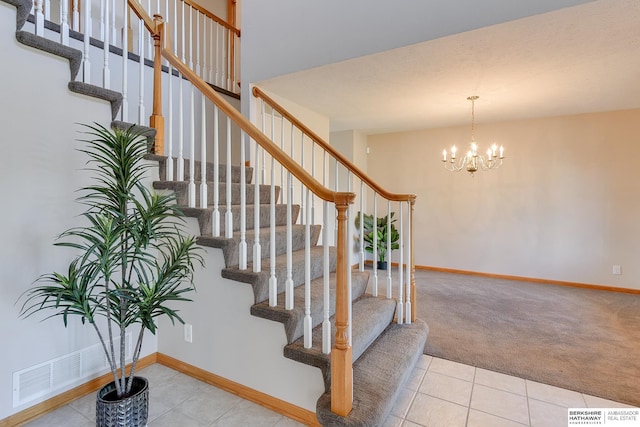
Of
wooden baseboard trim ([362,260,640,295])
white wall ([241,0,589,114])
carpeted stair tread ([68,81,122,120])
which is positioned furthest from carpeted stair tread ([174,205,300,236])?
wooden baseboard trim ([362,260,640,295])

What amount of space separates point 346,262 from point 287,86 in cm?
235

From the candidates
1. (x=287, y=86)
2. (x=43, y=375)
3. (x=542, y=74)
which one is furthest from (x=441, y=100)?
(x=43, y=375)

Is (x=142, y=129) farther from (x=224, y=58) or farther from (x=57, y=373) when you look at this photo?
(x=224, y=58)

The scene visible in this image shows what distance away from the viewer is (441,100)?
3.69 m

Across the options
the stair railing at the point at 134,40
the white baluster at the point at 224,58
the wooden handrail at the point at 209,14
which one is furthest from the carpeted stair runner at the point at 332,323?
the wooden handrail at the point at 209,14

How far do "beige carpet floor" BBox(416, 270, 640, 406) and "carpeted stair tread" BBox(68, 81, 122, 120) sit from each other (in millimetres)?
2948

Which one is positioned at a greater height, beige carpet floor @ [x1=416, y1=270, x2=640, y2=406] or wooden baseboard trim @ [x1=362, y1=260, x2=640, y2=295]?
wooden baseboard trim @ [x1=362, y1=260, x2=640, y2=295]

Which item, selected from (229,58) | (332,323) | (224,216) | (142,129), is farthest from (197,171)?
(229,58)

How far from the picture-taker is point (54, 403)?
186cm

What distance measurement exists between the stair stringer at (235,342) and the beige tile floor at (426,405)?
0.14 metres

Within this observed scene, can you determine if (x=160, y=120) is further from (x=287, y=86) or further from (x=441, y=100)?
(x=441, y=100)

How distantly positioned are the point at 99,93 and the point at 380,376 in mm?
2468

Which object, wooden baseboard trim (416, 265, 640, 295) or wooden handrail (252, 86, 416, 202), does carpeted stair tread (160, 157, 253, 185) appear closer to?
wooden handrail (252, 86, 416, 202)

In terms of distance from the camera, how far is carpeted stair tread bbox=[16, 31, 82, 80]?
1734 millimetres
